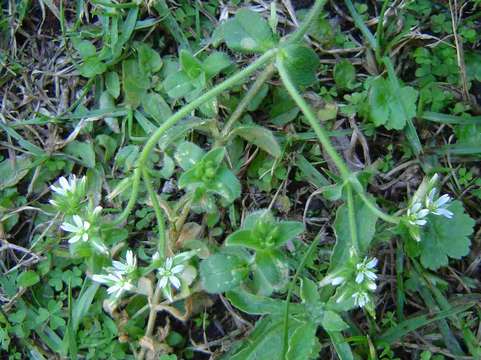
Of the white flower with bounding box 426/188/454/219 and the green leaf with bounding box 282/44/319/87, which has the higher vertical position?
the green leaf with bounding box 282/44/319/87

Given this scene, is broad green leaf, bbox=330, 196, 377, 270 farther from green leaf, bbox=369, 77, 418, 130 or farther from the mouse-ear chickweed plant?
green leaf, bbox=369, 77, 418, 130

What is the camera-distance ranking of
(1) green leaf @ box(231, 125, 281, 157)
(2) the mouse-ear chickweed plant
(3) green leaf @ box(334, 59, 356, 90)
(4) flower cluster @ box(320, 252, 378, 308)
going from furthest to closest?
(3) green leaf @ box(334, 59, 356, 90) < (1) green leaf @ box(231, 125, 281, 157) < (2) the mouse-ear chickweed plant < (4) flower cluster @ box(320, 252, 378, 308)

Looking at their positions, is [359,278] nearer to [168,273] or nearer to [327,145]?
[327,145]

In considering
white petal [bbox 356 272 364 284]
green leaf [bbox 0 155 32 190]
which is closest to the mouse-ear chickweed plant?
white petal [bbox 356 272 364 284]

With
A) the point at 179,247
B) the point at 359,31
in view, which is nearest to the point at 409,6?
the point at 359,31

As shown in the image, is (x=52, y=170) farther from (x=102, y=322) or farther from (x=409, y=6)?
(x=409, y=6)

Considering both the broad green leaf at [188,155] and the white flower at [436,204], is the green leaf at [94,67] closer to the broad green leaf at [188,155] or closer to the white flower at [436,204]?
the broad green leaf at [188,155]

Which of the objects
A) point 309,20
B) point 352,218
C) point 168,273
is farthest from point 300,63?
point 168,273
